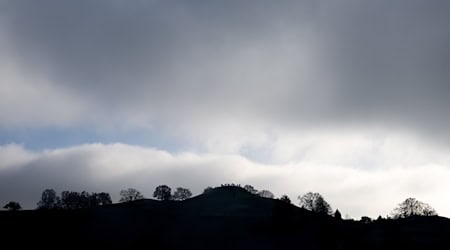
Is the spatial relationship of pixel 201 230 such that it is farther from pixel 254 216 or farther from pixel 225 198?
pixel 225 198

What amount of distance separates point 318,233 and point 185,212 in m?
36.6

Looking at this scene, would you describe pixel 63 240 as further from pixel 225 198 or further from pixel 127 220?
pixel 225 198

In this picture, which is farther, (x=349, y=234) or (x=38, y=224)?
(x=349, y=234)

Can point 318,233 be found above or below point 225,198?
below

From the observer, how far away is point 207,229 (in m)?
111

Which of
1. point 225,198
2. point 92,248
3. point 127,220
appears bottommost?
point 92,248

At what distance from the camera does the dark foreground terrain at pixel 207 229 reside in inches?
4048

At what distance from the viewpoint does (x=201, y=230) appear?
11075 cm

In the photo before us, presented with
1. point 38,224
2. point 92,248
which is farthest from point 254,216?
point 38,224

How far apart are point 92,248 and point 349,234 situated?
206 feet

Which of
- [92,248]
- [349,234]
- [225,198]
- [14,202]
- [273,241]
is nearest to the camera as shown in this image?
[92,248]

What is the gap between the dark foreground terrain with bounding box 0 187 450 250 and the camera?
4048 inches

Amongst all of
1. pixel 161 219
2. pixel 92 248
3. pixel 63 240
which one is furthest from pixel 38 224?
pixel 161 219

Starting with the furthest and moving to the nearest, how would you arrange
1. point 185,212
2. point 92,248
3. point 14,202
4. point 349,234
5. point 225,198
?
1. point 14,202
2. point 225,198
3. point 185,212
4. point 349,234
5. point 92,248
